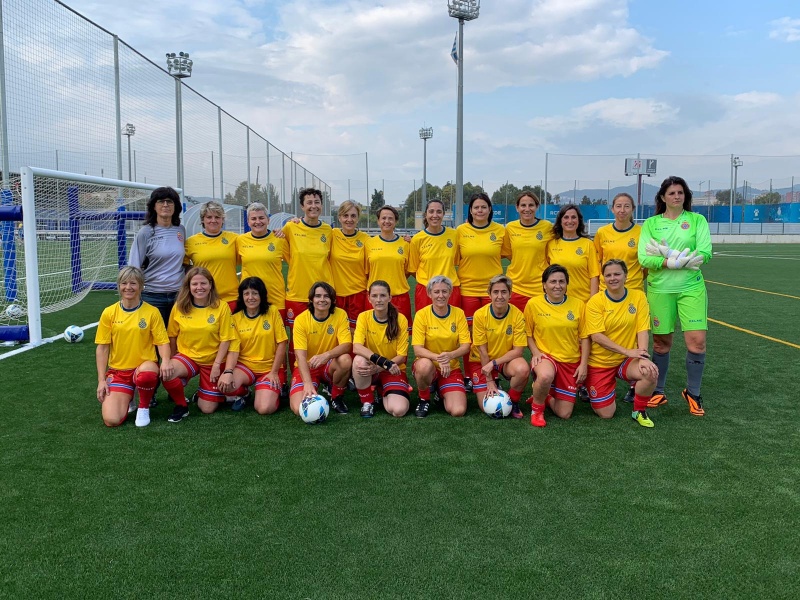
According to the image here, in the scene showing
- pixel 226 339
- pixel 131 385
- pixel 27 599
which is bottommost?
pixel 27 599

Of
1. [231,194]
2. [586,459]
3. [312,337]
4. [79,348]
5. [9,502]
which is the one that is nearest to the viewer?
[9,502]

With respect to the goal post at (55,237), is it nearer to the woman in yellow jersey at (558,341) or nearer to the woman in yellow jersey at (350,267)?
the woman in yellow jersey at (350,267)

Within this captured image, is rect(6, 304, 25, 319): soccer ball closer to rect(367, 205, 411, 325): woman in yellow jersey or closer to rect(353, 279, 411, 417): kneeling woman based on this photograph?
rect(367, 205, 411, 325): woman in yellow jersey

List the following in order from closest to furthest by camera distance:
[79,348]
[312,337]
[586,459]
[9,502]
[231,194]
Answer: [9,502], [586,459], [312,337], [79,348], [231,194]

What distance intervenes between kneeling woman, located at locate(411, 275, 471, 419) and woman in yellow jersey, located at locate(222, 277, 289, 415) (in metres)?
1.02

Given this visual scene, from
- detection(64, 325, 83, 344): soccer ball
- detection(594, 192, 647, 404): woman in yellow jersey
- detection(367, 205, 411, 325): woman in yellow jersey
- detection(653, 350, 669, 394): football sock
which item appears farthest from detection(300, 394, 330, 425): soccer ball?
detection(64, 325, 83, 344): soccer ball

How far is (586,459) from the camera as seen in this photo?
133 inches

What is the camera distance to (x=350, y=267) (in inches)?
196

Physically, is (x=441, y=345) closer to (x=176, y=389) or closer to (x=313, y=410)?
(x=313, y=410)

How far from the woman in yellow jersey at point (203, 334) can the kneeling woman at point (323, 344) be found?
0.49 metres

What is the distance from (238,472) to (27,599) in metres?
1.19

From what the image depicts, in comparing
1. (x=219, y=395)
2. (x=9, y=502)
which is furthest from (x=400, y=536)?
(x=219, y=395)

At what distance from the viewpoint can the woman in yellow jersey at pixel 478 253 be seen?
4.85 meters

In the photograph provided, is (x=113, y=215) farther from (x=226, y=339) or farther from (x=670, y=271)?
(x=670, y=271)
